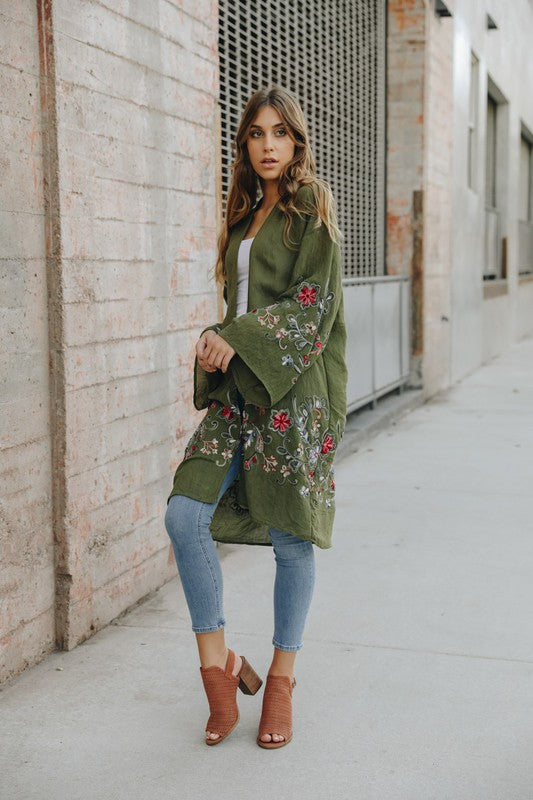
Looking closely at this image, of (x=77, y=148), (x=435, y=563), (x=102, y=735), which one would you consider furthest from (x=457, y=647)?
(x=77, y=148)

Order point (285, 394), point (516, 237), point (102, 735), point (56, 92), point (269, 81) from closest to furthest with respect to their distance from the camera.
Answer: point (285, 394) → point (102, 735) → point (56, 92) → point (269, 81) → point (516, 237)

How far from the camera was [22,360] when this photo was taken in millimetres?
3430

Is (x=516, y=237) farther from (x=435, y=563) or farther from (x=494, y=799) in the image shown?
(x=494, y=799)

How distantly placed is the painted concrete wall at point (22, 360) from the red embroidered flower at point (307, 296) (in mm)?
1026

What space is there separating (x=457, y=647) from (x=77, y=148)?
2.21 metres

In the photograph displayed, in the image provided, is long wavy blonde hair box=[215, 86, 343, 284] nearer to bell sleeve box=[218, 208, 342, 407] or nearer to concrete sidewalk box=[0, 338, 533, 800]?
bell sleeve box=[218, 208, 342, 407]

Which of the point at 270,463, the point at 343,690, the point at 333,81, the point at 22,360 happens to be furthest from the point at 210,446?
the point at 333,81

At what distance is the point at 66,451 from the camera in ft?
11.9

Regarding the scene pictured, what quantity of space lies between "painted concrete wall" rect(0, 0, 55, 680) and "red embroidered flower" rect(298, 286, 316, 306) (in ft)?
3.37

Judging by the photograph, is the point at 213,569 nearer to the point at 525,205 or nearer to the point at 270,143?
the point at 270,143

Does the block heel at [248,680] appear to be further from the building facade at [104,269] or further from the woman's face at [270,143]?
the woman's face at [270,143]

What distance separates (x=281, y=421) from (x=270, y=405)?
6 centimetres

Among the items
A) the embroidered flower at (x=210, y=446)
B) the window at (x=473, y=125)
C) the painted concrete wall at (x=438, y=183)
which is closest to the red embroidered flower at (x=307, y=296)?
the embroidered flower at (x=210, y=446)

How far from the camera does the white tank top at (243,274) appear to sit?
9.78 feet
